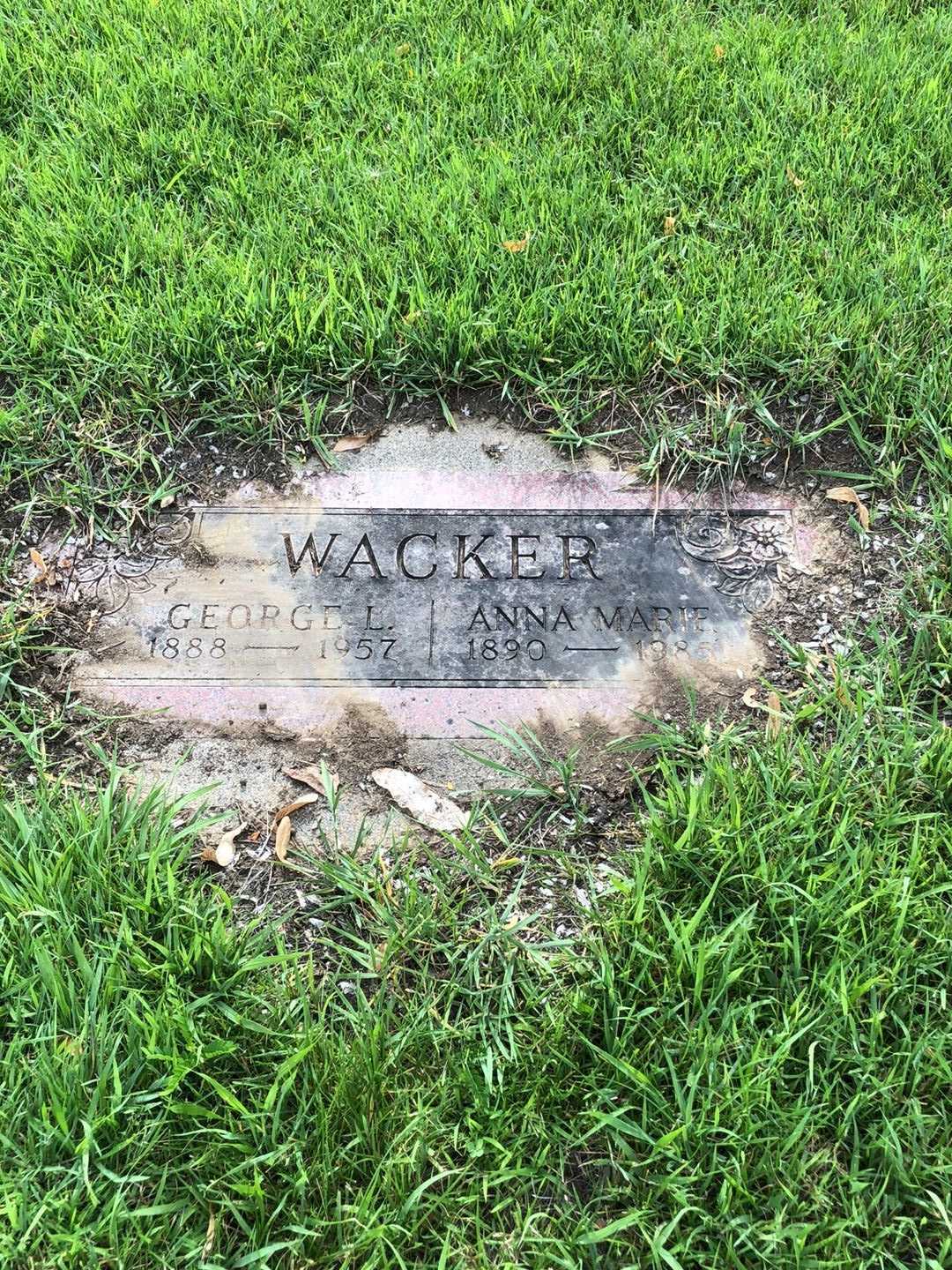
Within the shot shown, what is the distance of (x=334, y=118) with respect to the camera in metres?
3.16

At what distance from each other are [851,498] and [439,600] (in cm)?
115

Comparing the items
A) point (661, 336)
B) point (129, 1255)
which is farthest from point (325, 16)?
point (129, 1255)

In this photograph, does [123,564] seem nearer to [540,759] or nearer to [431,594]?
[431,594]

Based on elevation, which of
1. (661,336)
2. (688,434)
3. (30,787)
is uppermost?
(661,336)

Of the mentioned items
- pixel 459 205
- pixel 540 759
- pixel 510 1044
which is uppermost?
pixel 459 205

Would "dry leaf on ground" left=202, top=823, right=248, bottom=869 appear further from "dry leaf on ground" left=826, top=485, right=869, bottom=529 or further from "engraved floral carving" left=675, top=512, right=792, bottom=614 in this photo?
"dry leaf on ground" left=826, top=485, right=869, bottom=529

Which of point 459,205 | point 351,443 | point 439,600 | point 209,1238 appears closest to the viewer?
point 209,1238

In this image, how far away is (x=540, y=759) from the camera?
7.06 feet

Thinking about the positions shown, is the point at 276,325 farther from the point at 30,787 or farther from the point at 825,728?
the point at 825,728

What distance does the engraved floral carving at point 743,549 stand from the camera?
2.36 meters

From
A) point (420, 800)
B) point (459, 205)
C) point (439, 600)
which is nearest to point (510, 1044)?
point (420, 800)

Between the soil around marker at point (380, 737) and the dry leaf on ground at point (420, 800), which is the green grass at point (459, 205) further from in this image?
the dry leaf on ground at point (420, 800)

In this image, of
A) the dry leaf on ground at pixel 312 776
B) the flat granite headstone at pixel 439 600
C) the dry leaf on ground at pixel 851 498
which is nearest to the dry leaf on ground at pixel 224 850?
the dry leaf on ground at pixel 312 776

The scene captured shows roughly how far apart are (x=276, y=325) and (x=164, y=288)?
41cm
